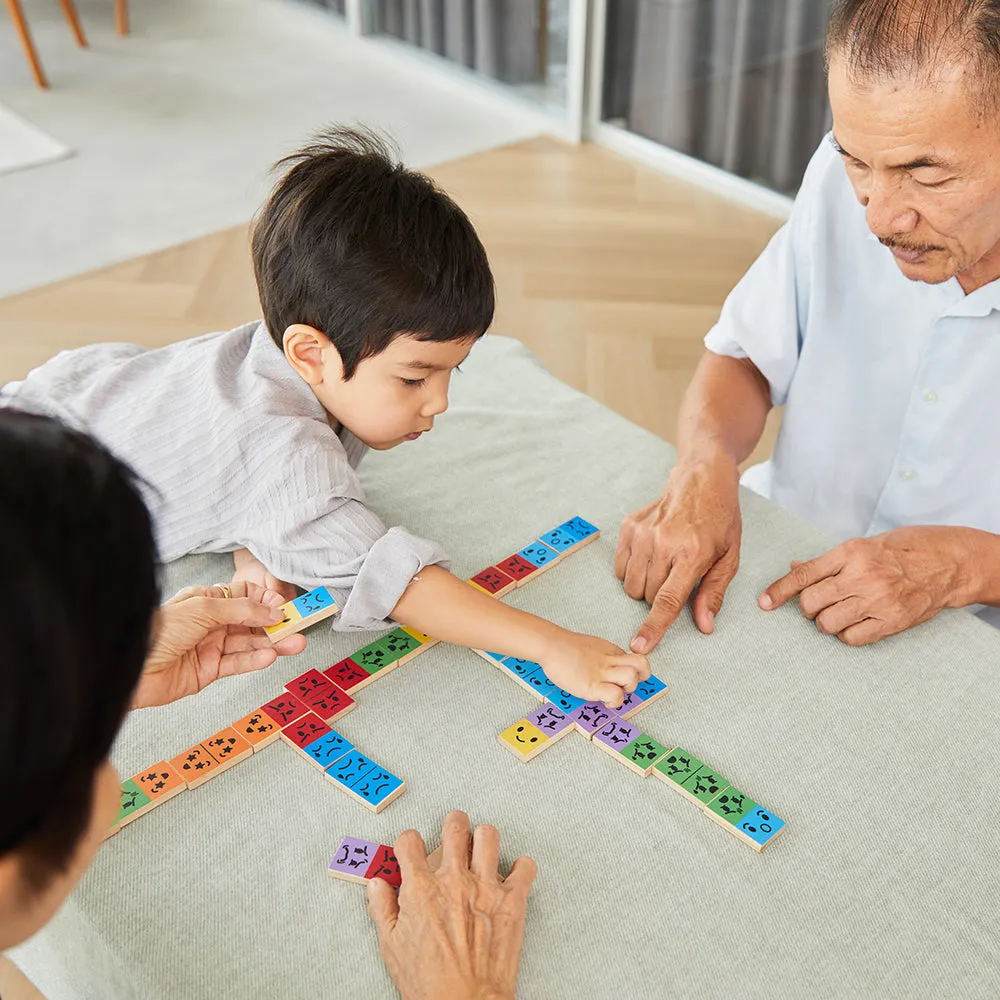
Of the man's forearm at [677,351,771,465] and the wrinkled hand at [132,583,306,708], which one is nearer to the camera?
the wrinkled hand at [132,583,306,708]

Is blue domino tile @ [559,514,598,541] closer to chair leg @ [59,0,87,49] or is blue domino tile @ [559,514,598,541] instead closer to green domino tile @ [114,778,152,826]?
green domino tile @ [114,778,152,826]

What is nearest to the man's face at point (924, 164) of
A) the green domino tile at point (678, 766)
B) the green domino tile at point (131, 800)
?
the green domino tile at point (678, 766)

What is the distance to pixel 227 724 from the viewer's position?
114cm

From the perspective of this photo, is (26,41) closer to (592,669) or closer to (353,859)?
(592,669)

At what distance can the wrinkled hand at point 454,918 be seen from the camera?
88 cm

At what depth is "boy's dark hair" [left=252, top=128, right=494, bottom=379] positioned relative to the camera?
51.2 inches

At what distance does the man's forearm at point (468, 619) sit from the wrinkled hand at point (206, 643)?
0.13 meters

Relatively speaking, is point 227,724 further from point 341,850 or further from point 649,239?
point 649,239

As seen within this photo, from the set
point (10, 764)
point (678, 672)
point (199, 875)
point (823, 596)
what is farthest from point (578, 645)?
point (10, 764)

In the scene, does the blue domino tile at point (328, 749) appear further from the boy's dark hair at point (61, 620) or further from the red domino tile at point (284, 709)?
the boy's dark hair at point (61, 620)

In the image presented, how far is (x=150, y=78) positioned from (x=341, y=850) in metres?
4.35

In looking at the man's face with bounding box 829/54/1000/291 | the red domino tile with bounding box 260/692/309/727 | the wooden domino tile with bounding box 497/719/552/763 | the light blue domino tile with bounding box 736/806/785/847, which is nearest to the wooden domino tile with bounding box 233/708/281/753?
the red domino tile with bounding box 260/692/309/727

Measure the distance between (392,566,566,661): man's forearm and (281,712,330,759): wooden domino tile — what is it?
0.52 feet

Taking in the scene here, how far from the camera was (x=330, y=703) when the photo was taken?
3.79 ft
